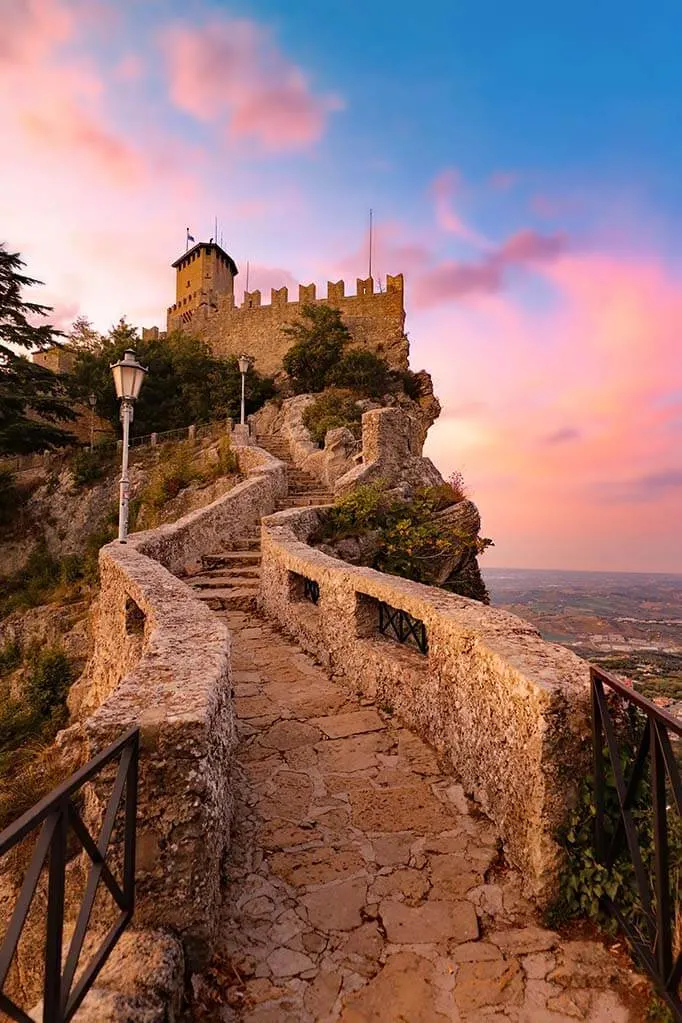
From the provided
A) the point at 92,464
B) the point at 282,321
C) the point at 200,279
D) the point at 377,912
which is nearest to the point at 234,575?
the point at 377,912

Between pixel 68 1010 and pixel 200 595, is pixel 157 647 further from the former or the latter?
pixel 200 595

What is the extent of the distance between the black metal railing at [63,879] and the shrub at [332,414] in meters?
16.6

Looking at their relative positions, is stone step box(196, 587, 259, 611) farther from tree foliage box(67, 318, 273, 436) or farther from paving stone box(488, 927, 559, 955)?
tree foliage box(67, 318, 273, 436)

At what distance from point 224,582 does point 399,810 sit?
21.1ft

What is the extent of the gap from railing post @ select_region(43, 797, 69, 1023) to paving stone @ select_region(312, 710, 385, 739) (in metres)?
3.05

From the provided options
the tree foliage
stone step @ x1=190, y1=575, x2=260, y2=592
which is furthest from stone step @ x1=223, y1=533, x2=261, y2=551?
the tree foliage

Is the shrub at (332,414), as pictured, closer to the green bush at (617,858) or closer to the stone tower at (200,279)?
the green bush at (617,858)

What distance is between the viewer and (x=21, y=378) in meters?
25.5

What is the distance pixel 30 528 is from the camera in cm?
2292

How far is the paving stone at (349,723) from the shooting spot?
14.8 feet

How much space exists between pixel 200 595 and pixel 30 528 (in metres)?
18.0

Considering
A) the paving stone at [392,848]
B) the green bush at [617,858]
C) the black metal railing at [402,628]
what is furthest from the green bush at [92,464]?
the green bush at [617,858]

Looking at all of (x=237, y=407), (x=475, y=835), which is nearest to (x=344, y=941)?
(x=475, y=835)

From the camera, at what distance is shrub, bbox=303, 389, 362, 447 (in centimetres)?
1942
